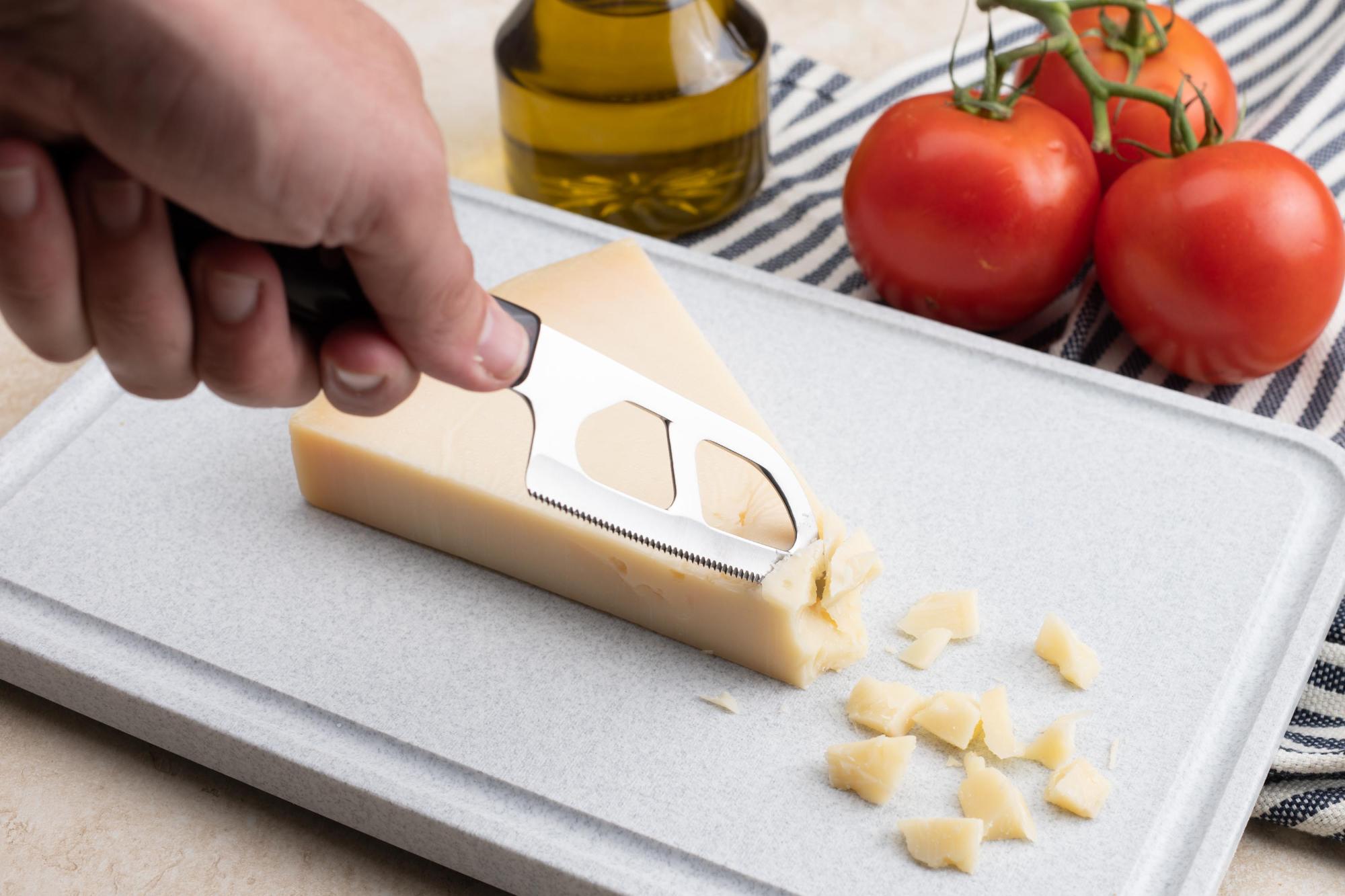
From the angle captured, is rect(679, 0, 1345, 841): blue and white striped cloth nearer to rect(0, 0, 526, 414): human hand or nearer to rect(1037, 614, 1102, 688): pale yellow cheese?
rect(1037, 614, 1102, 688): pale yellow cheese

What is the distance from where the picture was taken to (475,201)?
176 centimetres

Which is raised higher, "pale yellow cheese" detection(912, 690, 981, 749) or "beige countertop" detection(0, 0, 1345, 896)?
"pale yellow cheese" detection(912, 690, 981, 749)

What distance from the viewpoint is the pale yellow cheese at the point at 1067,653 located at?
119 centimetres

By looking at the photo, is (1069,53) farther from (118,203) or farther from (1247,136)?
(118,203)

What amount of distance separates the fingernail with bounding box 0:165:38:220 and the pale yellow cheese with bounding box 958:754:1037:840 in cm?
81

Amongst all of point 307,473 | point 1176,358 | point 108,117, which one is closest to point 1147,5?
point 1176,358

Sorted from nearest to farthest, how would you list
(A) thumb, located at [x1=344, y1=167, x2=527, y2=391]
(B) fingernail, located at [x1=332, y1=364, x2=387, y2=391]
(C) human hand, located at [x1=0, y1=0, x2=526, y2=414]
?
(C) human hand, located at [x1=0, y1=0, x2=526, y2=414], (A) thumb, located at [x1=344, y1=167, x2=527, y2=391], (B) fingernail, located at [x1=332, y1=364, x2=387, y2=391]

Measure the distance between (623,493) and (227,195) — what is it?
1.65 feet

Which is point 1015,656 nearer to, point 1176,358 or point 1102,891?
point 1102,891

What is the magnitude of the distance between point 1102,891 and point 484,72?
1.65 meters

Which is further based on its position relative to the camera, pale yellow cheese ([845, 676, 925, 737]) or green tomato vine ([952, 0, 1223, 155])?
green tomato vine ([952, 0, 1223, 155])

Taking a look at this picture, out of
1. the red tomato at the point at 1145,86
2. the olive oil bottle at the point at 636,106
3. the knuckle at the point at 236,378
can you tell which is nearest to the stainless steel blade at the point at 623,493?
the knuckle at the point at 236,378

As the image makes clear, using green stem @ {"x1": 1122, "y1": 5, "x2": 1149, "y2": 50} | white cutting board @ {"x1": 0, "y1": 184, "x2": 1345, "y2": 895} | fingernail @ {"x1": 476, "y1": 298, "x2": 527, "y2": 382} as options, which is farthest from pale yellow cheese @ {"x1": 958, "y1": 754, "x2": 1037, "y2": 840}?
green stem @ {"x1": 1122, "y1": 5, "x2": 1149, "y2": 50}

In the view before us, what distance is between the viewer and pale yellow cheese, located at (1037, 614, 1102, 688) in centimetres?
119
